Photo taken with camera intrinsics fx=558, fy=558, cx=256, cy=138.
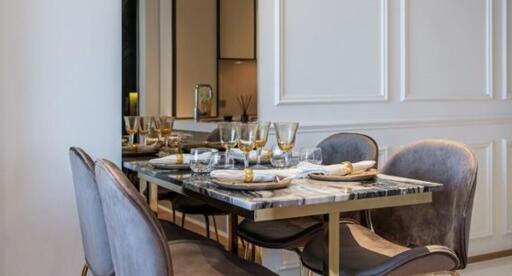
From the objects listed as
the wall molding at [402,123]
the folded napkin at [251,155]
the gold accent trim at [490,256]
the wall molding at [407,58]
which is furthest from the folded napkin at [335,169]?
the gold accent trim at [490,256]

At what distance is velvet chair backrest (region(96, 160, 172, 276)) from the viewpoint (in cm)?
128

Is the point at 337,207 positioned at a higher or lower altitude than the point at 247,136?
lower

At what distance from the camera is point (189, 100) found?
282 centimetres

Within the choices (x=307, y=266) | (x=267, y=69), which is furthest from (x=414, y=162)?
(x=267, y=69)

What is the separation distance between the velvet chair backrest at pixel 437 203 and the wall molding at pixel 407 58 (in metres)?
1.16

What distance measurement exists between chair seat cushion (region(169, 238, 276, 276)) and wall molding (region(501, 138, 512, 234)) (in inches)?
101

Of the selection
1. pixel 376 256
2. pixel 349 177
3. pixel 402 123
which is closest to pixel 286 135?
pixel 349 177

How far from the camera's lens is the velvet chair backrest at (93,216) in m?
1.74

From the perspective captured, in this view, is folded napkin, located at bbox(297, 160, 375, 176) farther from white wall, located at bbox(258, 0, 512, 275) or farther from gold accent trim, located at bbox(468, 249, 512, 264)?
gold accent trim, located at bbox(468, 249, 512, 264)

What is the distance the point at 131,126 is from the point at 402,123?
1.62 m

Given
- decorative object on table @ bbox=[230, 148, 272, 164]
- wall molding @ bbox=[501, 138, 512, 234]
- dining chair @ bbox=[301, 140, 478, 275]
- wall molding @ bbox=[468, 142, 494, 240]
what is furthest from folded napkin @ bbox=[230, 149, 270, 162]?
wall molding @ bbox=[501, 138, 512, 234]

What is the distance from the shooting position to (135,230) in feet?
4.22

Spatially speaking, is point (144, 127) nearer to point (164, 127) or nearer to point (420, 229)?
point (164, 127)

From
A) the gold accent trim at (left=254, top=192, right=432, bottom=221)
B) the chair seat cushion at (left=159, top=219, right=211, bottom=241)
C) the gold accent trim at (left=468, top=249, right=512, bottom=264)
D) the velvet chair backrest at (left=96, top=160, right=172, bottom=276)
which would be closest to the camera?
the velvet chair backrest at (left=96, top=160, right=172, bottom=276)
